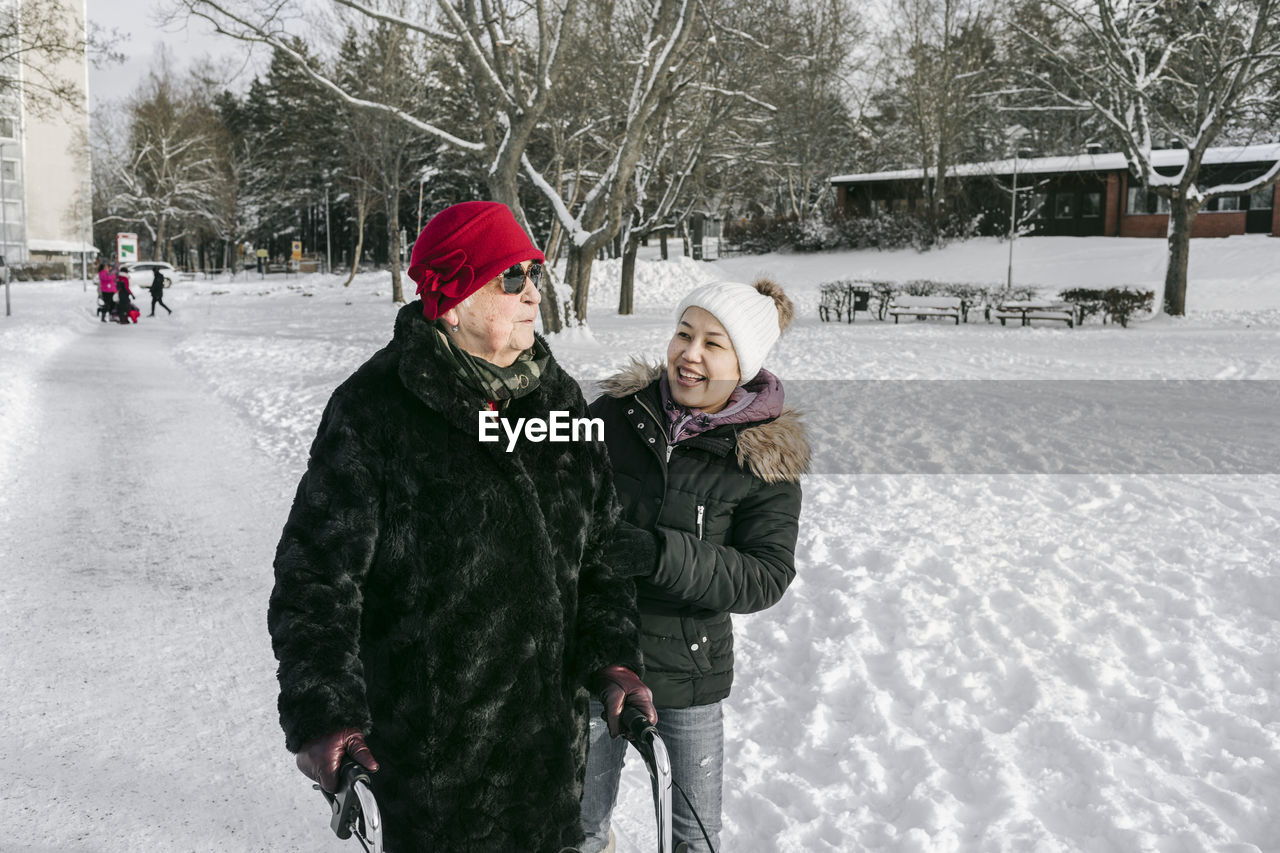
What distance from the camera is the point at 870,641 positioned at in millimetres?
5031

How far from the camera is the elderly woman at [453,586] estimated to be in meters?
1.91

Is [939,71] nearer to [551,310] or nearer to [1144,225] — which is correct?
[1144,225]

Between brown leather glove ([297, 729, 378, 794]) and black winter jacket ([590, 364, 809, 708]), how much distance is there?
0.79 meters

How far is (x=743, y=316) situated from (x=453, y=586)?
3.35 ft

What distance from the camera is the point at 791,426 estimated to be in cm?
A: 255

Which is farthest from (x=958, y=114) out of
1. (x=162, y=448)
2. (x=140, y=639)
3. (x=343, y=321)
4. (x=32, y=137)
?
(x=32, y=137)

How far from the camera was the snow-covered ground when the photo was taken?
3.55m

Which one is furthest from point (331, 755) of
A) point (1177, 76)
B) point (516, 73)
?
point (1177, 76)

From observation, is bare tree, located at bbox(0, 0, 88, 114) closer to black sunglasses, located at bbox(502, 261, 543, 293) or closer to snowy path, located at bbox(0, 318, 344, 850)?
snowy path, located at bbox(0, 318, 344, 850)

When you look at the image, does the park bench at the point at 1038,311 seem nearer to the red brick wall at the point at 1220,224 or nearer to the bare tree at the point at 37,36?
the red brick wall at the point at 1220,224

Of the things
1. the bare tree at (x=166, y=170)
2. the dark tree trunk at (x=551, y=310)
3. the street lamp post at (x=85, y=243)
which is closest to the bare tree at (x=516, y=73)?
the dark tree trunk at (x=551, y=310)

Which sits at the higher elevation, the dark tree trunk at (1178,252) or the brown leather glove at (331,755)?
the dark tree trunk at (1178,252)

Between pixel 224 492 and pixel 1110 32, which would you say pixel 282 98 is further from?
pixel 224 492

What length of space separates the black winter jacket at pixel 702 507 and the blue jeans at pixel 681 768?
70 millimetres
